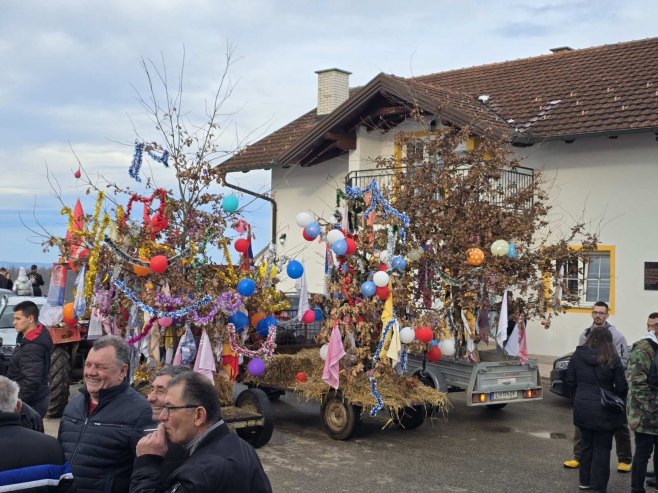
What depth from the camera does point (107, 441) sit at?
4102 mm

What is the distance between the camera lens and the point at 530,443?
1038cm

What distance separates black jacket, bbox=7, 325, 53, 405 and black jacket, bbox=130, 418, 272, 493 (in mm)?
4350

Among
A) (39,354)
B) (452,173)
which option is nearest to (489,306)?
(452,173)

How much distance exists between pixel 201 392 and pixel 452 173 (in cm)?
956

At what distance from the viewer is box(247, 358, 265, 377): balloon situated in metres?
9.97

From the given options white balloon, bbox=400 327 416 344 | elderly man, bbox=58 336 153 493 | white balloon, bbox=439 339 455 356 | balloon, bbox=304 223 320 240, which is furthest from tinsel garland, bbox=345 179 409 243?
elderly man, bbox=58 336 153 493

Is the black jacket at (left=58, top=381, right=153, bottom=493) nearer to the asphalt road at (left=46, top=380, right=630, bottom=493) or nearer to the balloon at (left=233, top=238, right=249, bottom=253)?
the asphalt road at (left=46, top=380, right=630, bottom=493)

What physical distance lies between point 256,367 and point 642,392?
447 centimetres

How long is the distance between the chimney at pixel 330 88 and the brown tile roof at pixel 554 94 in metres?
2.10

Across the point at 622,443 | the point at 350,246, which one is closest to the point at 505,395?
the point at 622,443

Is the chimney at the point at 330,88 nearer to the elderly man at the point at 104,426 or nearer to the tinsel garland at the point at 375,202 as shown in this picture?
the tinsel garland at the point at 375,202

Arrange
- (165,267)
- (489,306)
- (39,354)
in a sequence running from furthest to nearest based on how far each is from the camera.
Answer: (489,306) → (165,267) → (39,354)

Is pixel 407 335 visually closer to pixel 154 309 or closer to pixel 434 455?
pixel 434 455

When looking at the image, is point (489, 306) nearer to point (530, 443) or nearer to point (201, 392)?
point (530, 443)
